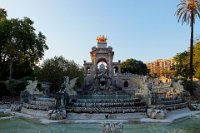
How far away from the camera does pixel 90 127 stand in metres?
15.9

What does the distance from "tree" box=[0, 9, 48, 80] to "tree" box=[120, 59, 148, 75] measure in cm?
5519

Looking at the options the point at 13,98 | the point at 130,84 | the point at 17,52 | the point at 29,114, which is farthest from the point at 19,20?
the point at 130,84

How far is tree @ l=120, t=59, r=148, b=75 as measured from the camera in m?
99.1

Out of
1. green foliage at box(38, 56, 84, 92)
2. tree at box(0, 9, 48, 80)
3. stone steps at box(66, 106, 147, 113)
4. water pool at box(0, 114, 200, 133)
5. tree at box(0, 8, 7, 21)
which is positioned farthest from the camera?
tree at box(0, 8, 7, 21)

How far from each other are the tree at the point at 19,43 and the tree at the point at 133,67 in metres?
55.2

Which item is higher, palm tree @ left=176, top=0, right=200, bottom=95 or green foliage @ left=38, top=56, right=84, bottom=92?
palm tree @ left=176, top=0, right=200, bottom=95

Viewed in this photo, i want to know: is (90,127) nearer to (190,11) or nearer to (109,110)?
(109,110)

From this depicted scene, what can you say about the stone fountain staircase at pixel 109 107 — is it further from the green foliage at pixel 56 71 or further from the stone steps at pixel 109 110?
the green foliage at pixel 56 71

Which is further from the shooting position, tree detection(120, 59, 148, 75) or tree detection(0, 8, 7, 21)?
tree detection(120, 59, 148, 75)

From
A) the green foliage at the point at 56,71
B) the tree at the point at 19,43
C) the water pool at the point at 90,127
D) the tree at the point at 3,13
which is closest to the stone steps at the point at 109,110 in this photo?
the water pool at the point at 90,127

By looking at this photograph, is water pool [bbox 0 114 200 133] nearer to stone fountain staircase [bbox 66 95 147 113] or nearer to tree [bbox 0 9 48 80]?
stone fountain staircase [bbox 66 95 147 113]

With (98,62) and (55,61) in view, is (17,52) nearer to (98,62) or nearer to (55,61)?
(55,61)

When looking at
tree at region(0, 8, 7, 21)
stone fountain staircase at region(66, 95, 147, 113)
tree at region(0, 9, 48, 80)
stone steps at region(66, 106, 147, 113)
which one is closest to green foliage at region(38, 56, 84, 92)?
tree at region(0, 9, 48, 80)

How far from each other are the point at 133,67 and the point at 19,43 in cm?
6139
